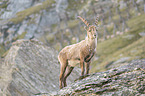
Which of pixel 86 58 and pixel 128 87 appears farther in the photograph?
pixel 86 58

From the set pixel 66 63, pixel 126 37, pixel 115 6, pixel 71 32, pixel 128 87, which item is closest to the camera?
pixel 128 87

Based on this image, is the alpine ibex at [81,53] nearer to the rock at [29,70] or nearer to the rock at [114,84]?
the rock at [114,84]

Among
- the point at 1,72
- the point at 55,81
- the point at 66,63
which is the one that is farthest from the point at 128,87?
the point at 1,72

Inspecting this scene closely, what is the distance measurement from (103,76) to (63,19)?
15141 centimetres

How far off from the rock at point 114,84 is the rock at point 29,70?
312 inches

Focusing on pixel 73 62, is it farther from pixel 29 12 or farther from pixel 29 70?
pixel 29 12

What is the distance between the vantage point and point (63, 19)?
15938cm

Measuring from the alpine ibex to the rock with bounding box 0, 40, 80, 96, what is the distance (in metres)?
7.06

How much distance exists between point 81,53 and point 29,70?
10.9 meters

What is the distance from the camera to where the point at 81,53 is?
11.8 m

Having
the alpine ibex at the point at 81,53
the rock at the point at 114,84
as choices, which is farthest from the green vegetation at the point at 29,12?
the rock at the point at 114,84

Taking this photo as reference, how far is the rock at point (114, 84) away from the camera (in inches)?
389

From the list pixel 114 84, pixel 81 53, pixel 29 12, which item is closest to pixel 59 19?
pixel 29 12

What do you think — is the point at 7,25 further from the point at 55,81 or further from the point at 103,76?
the point at 103,76
